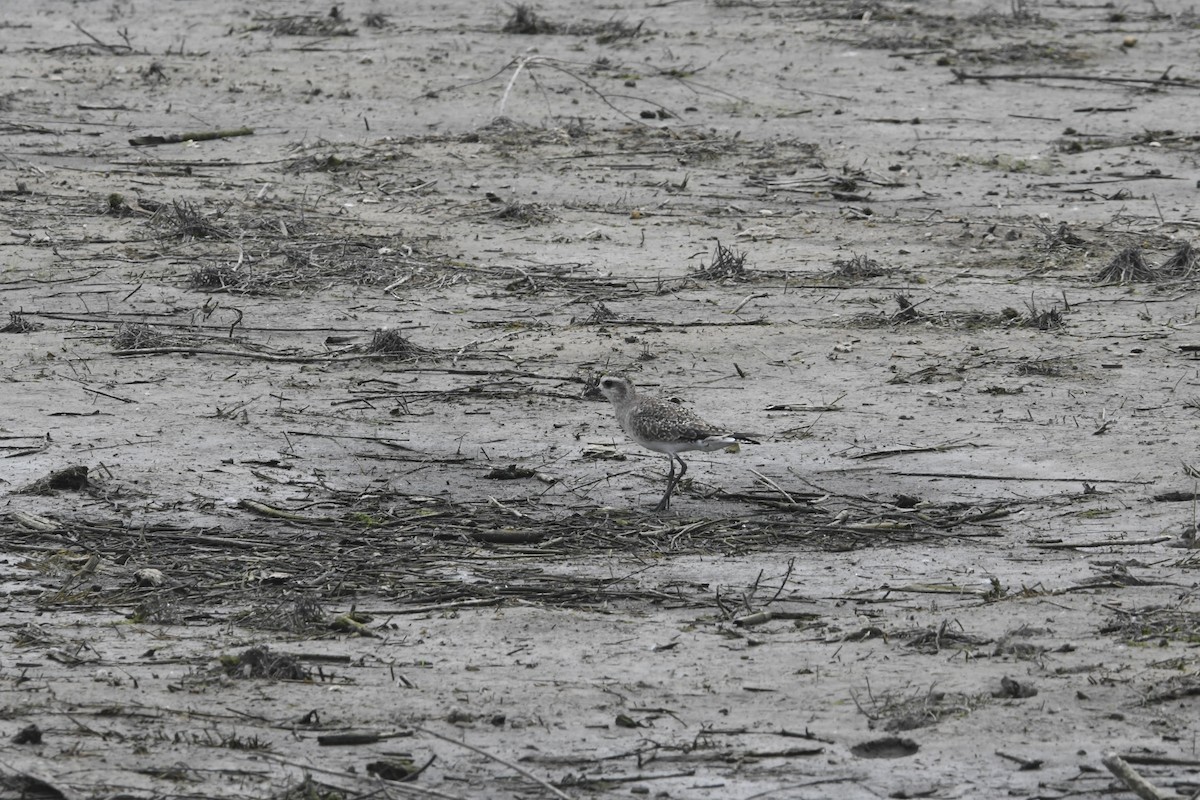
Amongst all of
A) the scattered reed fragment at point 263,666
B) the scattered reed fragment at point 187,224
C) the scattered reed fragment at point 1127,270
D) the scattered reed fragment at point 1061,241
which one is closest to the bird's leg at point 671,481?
the scattered reed fragment at point 263,666

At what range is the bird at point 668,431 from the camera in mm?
8352

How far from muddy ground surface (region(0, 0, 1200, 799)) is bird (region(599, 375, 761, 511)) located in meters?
0.22

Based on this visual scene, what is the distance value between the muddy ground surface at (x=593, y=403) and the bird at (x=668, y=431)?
219 millimetres

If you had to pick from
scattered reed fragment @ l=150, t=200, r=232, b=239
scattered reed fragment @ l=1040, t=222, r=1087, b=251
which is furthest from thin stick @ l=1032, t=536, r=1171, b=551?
scattered reed fragment @ l=150, t=200, r=232, b=239

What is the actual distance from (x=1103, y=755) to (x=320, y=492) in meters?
4.31

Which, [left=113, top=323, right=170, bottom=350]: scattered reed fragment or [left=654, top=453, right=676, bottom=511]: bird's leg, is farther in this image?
[left=113, top=323, right=170, bottom=350]: scattered reed fragment

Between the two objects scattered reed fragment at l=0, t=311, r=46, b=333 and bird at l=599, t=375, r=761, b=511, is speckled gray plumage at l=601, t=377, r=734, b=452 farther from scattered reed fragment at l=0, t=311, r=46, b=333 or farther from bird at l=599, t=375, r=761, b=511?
scattered reed fragment at l=0, t=311, r=46, b=333

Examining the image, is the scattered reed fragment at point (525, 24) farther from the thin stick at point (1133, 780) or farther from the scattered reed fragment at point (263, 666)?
the thin stick at point (1133, 780)

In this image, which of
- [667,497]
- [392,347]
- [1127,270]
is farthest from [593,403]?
[1127,270]

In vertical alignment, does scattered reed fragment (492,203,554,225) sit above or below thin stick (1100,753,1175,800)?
below

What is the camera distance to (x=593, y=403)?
9.82m

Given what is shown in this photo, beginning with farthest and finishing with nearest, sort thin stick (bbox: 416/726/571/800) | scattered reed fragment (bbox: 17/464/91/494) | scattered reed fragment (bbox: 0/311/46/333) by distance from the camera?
scattered reed fragment (bbox: 0/311/46/333) < scattered reed fragment (bbox: 17/464/91/494) < thin stick (bbox: 416/726/571/800)

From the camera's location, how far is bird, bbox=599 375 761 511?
835 centimetres

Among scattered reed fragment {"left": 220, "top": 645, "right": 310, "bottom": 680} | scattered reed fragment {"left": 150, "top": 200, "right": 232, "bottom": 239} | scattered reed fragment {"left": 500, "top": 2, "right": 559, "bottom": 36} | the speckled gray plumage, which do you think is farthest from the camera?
scattered reed fragment {"left": 500, "top": 2, "right": 559, "bottom": 36}
